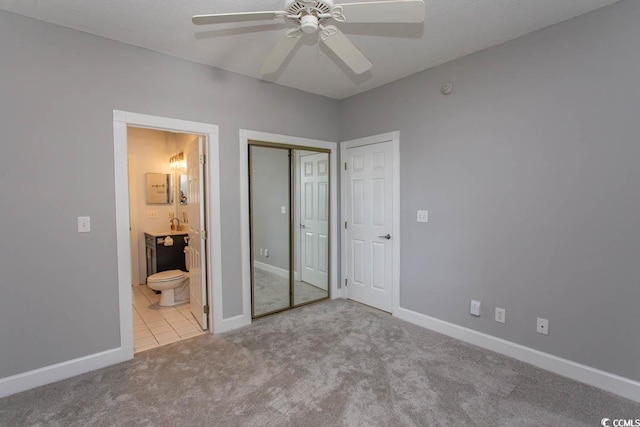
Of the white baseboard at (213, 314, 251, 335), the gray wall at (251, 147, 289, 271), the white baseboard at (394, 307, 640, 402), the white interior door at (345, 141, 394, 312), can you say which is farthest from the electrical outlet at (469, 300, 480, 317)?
the white baseboard at (213, 314, 251, 335)

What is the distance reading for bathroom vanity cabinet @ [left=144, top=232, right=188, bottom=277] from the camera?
13.9ft

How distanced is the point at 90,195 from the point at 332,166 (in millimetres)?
2576

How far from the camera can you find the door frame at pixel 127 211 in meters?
2.50

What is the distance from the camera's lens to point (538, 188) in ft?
7.91

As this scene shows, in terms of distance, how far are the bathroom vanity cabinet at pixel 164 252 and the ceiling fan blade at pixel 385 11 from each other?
3822mm

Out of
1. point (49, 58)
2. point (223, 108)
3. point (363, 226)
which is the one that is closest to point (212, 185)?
point (223, 108)

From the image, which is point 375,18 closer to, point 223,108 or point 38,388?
point 223,108

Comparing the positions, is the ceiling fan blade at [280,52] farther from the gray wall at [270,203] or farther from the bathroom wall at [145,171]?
the bathroom wall at [145,171]

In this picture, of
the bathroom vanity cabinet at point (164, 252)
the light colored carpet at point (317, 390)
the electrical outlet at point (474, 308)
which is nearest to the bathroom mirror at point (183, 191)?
the bathroom vanity cabinet at point (164, 252)

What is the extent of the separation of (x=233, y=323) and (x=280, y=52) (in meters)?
2.56

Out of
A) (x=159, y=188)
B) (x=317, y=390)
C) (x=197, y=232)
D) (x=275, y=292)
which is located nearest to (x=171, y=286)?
(x=197, y=232)

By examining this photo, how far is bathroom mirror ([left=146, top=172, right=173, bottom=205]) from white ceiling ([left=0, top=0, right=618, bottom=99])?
8.33 feet

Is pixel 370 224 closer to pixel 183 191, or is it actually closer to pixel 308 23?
pixel 308 23

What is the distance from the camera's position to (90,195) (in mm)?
2393
